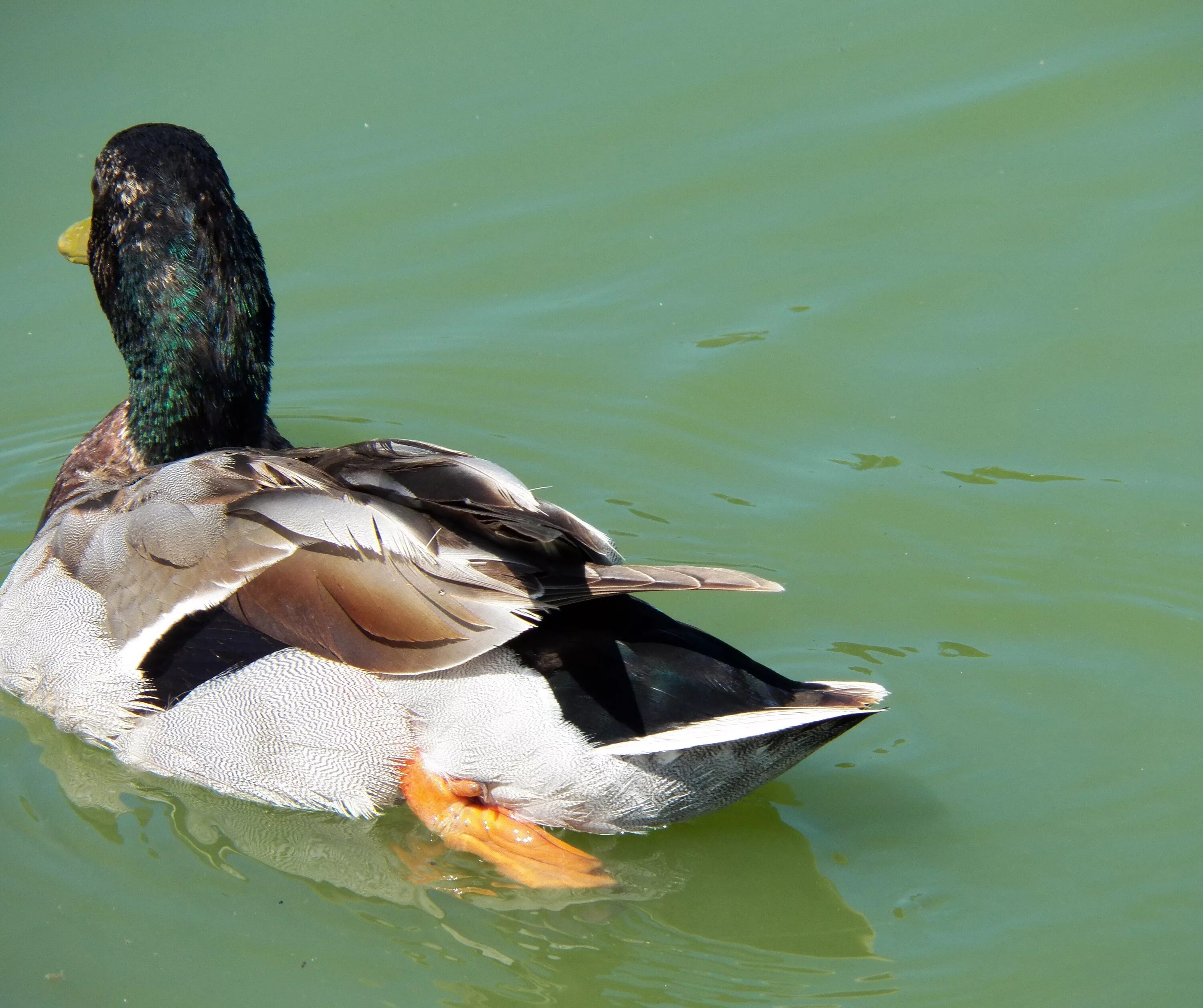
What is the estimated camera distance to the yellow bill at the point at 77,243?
4461 millimetres

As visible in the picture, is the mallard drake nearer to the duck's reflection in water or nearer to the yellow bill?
the duck's reflection in water

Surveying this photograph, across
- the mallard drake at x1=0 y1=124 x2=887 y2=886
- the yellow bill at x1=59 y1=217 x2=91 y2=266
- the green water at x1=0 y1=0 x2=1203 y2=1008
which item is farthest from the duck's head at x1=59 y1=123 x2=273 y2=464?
the green water at x1=0 y1=0 x2=1203 y2=1008

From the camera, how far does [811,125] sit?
6535 millimetres

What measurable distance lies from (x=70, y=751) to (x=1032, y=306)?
368cm

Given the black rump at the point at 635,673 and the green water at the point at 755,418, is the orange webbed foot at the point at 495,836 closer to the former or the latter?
the green water at the point at 755,418

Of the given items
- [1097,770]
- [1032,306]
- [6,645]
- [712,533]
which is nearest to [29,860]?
[6,645]

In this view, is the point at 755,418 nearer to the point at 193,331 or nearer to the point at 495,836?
the point at 193,331

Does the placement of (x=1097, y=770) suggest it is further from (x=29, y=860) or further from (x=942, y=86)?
(x=942, y=86)

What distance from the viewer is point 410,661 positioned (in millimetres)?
3098

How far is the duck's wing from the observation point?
3.04m

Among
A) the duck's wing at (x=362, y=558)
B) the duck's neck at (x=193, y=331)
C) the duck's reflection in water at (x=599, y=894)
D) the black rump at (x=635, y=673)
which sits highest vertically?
the duck's neck at (x=193, y=331)

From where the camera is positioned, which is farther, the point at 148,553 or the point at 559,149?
the point at 559,149

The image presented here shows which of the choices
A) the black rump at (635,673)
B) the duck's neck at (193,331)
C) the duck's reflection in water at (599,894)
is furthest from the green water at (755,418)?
the duck's neck at (193,331)

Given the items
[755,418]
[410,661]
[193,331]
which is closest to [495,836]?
[410,661]
